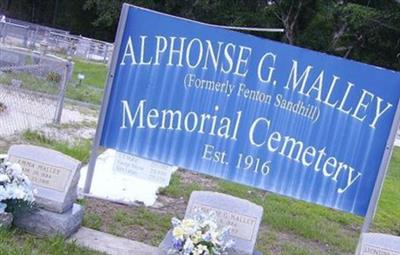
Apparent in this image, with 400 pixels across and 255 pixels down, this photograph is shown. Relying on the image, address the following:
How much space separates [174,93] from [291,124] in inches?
47.6

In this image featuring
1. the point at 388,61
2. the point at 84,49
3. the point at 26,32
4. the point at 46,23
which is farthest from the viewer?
the point at 46,23

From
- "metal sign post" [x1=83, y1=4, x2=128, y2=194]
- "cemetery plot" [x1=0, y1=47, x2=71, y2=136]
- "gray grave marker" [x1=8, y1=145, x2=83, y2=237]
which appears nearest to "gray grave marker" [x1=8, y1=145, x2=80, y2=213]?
"gray grave marker" [x1=8, y1=145, x2=83, y2=237]

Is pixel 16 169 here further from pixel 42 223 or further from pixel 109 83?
pixel 109 83

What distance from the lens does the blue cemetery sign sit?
6500 mm

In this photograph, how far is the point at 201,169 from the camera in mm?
6773

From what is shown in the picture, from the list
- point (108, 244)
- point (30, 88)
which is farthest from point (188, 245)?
point (30, 88)

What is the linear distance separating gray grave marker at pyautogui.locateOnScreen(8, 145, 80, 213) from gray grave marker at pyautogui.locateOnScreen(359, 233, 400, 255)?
2382mm

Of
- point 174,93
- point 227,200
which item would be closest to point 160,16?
point 174,93

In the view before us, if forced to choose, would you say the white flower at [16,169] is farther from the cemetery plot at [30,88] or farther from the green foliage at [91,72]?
the green foliage at [91,72]

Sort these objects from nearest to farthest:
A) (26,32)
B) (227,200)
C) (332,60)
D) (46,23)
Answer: (227,200)
(332,60)
(26,32)
(46,23)

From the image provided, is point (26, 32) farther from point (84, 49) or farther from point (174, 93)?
point (174, 93)

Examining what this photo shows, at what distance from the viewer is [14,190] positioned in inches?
197

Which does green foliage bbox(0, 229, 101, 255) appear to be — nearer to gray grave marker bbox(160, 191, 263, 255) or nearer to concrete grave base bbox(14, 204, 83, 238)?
concrete grave base bbox(14, 204, 83, 238)

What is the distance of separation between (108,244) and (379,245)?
7.19ft
